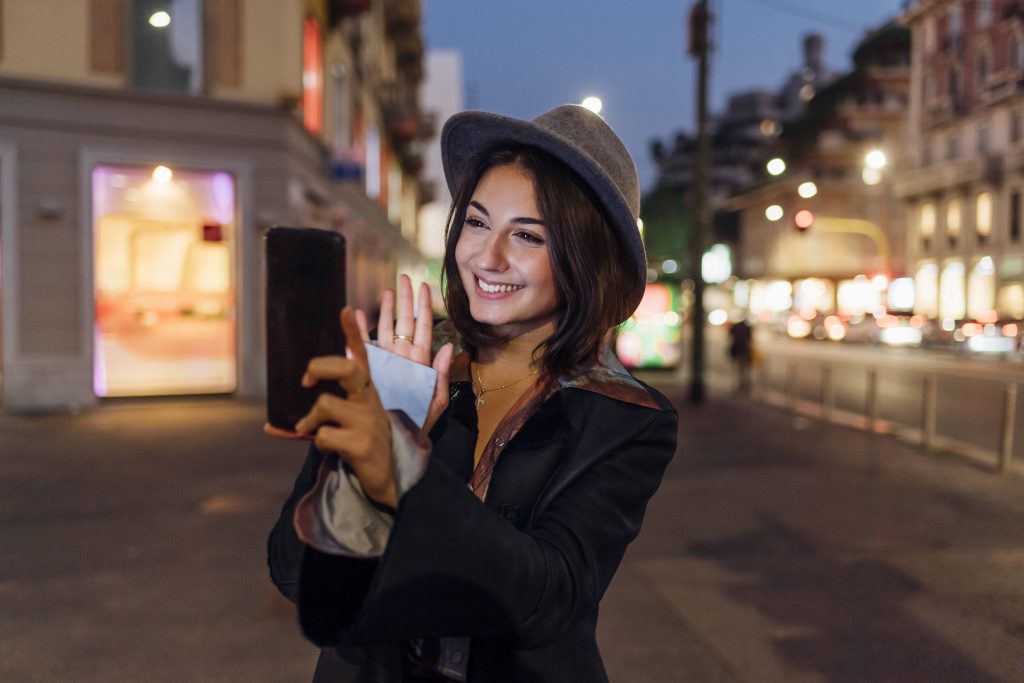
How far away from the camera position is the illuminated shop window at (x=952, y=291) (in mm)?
40094

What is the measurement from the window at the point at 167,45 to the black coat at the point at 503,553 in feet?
43.6

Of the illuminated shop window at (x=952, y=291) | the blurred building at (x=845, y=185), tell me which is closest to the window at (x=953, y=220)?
the illuminated shop window at (x=952, y=291)

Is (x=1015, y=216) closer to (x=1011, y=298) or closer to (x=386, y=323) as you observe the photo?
(x=1011, y=298)

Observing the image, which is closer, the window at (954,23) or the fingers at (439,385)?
the fingers at (439,385)

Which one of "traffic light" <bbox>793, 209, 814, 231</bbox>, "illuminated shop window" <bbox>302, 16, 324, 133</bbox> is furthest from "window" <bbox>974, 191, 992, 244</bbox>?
"illuminated shop window" <bbox>302, 16, 324, 133</bbox>

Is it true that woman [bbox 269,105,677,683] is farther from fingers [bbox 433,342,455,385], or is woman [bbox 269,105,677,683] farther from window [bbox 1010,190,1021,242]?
window [bbox 1010,190,1021,242]

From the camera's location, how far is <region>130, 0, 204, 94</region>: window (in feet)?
41.3

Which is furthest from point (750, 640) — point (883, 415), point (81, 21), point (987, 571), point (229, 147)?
point (81, 21)

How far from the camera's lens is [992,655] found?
400 centimetres

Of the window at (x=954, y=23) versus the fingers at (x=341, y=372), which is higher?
the window at (x=954, y=23)

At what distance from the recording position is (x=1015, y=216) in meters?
34.5

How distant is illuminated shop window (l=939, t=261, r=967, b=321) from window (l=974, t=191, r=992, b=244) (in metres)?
2.48

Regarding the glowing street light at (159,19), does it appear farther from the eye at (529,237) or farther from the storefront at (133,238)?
the eye at (529,237)

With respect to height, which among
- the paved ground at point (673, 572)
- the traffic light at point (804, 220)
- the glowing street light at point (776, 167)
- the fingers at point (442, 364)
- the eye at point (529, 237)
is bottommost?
the paved ground at point (673, 572)
